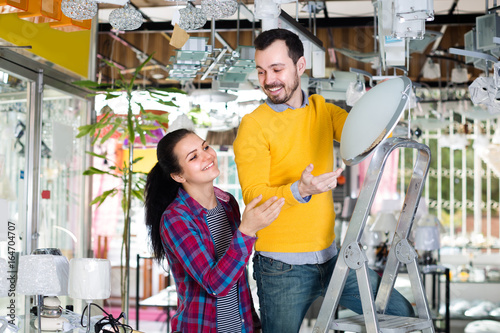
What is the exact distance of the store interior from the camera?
83.7 inches

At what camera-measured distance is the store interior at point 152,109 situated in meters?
2.12

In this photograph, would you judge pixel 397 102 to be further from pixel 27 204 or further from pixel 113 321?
pixel 27 204

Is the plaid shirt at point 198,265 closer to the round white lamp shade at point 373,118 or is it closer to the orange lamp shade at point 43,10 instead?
the round white lamp shade at point 373,118

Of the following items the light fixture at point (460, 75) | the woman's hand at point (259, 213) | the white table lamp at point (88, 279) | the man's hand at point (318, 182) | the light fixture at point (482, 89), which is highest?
the light fixture at point (460, 75)

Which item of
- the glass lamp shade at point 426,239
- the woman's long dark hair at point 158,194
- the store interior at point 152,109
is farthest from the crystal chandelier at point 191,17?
the glass lamp shade at point 426,239

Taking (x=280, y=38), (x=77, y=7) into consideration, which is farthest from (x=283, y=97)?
(x=77, y=7)

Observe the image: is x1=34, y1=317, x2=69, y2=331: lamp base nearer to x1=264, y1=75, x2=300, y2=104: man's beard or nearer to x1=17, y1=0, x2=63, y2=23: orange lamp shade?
x1=264, y1=75, x2=300, y2=104: man's beard

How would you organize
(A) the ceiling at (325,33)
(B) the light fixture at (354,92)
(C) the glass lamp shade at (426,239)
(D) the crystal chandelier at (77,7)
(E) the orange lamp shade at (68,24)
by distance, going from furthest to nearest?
(A) the ceiling at (325,33)
(C) the glass lamp shade at (426,239)
(B) the light fixture at (354,92)
(E) the orange lamp shade at (68,24)
(D) the crystal chandelier at (77,7)

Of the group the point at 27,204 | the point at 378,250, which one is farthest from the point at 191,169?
the point at 378,250

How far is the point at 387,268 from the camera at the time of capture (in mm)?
1849

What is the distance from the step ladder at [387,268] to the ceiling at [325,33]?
2.73 metres

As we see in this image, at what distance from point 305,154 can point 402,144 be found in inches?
13.6

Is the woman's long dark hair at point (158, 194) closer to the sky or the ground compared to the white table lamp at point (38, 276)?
closer to the sky

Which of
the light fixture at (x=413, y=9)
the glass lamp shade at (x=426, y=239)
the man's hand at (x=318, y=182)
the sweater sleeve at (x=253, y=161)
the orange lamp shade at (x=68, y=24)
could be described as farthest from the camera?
the glass lamp shade at (x=426, y=239)
